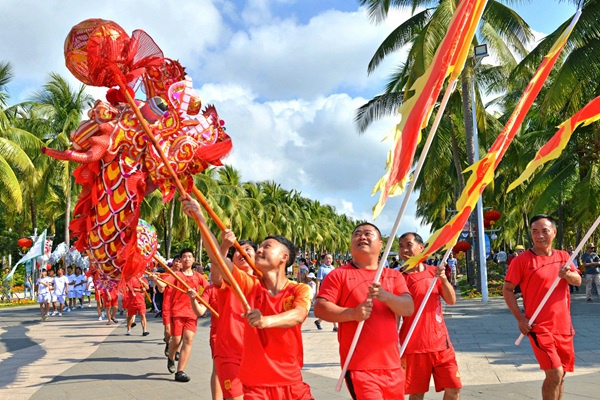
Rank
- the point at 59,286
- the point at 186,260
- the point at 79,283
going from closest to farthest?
1. the point at 186,260
2. the point at 59,286
3. the point at 79,283

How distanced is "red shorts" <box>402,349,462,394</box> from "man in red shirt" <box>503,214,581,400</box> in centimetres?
Result: 81

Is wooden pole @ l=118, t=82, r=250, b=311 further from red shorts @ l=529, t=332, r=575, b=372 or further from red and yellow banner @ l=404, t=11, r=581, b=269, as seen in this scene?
red shorts @ l=529, t=332, r=575, b=372

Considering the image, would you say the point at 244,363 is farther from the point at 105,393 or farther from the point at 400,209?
the point at 105,393

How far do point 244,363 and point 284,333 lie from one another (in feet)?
1.01

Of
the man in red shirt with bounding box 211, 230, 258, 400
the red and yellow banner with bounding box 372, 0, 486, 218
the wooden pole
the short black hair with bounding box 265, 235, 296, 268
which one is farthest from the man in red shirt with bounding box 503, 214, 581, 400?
the wooden pole

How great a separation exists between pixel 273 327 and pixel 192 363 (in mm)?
6046

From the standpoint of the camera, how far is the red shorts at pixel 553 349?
16.6ft

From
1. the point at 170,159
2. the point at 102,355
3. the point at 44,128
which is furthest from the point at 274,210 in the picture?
the point at 170,159

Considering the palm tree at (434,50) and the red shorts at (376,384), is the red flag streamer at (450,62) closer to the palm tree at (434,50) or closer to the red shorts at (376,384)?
the red shorts at (376,384)

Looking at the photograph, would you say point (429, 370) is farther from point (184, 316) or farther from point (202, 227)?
point (184, 316)

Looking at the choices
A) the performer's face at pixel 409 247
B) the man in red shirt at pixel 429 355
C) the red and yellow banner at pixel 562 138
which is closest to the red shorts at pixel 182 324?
the performer's face at pixel 409 247

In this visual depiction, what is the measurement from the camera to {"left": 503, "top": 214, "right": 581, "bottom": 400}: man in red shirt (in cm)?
504

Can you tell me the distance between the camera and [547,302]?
520 centimetres

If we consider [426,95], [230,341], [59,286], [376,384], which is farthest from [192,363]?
[59,286]
